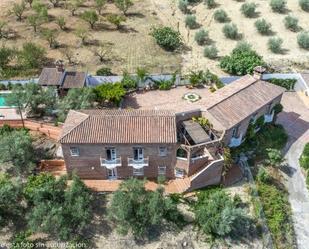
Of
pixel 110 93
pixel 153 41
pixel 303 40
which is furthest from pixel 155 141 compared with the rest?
pixel 303 40

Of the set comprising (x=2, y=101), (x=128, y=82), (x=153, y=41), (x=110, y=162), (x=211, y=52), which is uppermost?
(x=110, y=162)

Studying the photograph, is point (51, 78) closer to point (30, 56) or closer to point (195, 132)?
point (30, 56)

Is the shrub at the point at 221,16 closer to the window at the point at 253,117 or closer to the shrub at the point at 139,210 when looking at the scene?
the window at the point at 253,117

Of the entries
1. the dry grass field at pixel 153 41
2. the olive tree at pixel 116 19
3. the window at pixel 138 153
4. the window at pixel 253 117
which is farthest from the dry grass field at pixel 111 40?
the window at pixel 138 153

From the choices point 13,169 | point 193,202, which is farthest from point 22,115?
point 193,202

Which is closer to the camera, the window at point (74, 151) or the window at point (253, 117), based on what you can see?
the window at point (74, 151)

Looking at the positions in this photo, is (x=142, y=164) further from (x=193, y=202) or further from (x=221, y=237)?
(x=221, y=237)
